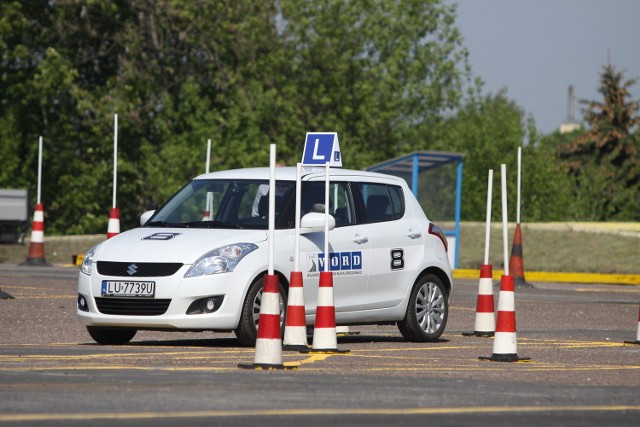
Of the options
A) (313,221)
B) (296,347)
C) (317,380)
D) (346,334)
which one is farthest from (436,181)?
(317,380)

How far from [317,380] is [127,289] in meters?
3.70

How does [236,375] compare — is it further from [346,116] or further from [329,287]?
[346,116]

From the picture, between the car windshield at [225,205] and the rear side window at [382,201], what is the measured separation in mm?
952

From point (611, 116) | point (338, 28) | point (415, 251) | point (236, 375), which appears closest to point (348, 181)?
point (415, 251)

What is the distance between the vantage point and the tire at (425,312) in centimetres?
1617

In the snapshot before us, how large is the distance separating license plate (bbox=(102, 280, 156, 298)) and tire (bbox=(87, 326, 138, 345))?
550mm

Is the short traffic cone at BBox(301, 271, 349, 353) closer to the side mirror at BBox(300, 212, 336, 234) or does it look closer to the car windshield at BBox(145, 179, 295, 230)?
the side mirror at BBox(300, 212, 336, 234)

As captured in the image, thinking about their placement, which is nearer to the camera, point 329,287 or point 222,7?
point 329,287

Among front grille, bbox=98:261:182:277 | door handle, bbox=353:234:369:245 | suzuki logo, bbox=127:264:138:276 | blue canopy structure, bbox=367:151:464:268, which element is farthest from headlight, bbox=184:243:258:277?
blue canopy structure, bbox=367:151:464:268

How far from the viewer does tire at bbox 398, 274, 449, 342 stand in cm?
1617

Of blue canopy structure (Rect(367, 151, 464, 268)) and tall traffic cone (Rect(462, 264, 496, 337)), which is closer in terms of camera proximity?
tall traffic cone (Rect(462, 264, 496, 337))

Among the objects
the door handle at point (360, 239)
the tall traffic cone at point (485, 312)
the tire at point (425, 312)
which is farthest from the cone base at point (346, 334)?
the door handle at point (360, 239)

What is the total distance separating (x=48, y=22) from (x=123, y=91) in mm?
4270

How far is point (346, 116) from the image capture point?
5519 centimetres
